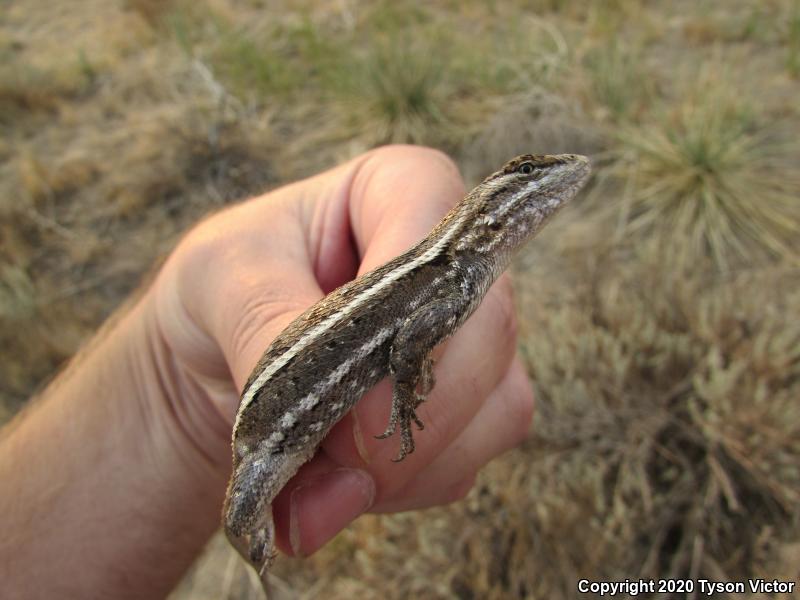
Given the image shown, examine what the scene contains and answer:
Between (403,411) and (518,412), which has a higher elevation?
(403,411)

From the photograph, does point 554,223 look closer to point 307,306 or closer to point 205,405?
point 205,405

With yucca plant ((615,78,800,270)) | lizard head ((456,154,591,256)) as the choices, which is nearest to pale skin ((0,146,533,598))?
lizard head ((456,154,591,256))

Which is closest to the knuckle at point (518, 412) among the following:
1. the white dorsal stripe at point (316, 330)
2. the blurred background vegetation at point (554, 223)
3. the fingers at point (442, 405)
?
the fingers at point (442, 405)

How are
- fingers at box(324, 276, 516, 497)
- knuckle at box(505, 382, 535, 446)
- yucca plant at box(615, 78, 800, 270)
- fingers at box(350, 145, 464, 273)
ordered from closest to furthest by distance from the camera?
fingers at box(324, 276, 516, 497), fingers at box(350, 145, 464, 273), knuckle at box(505, 382, 535, 446), yucca plant at box(615, 78, 800, 270)

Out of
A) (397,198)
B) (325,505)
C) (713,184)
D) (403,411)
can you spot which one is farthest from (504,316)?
(713,184)

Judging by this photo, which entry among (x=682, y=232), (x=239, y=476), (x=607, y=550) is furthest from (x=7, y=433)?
(x=682, y=232)

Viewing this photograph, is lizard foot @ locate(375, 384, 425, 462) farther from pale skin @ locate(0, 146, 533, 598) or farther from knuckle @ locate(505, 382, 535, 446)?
knuckle @ locate(505, 382, 535, 446)

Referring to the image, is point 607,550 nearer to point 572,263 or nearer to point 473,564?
point 473,564
